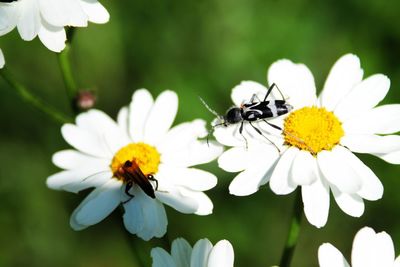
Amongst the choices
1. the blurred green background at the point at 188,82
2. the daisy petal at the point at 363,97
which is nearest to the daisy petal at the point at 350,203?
the daisy petal at the point at 363,97

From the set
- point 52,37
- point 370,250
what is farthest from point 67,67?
point 370,250

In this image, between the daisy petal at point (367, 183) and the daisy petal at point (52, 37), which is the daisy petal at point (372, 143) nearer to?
the daisy petal at point (367, 183)

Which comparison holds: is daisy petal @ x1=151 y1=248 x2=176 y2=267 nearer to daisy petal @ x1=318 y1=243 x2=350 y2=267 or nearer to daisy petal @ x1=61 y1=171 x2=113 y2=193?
daisy petal @ x1=318 y1=243 x2=350 y2=267

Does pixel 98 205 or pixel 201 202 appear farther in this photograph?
pixel 98 205

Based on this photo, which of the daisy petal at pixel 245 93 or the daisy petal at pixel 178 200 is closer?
the daisy petal at pixel 178 200

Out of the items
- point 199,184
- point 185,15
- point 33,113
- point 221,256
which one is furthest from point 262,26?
point 221,256

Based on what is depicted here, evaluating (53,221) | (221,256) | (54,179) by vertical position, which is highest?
(53,221)

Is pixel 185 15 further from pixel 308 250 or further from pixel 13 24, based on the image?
pixel 13 24

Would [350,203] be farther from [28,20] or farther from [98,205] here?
[28,20]
